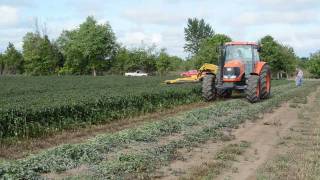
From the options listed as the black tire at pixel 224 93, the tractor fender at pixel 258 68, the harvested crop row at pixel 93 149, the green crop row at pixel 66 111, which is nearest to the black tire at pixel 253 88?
the tractor fender at pixel 258 68

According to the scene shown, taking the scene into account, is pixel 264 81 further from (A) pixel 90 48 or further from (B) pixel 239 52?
(A) pixel 90 48

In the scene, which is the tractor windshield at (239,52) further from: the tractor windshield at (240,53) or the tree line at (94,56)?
the tree line at (94,56)

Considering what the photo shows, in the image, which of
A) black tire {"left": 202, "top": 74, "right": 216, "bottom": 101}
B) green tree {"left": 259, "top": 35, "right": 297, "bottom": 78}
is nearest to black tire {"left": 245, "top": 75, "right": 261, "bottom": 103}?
black tire {"left": 202, "top": 74, "right": 216, "bottom": 101}

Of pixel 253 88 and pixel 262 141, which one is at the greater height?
pixel 253 88

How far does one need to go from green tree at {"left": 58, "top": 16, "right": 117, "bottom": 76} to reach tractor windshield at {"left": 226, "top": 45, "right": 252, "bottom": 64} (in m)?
56.0

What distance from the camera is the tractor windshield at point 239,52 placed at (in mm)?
23250

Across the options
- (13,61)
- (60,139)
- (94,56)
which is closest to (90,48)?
(94,56)

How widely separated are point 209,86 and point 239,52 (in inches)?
85.1

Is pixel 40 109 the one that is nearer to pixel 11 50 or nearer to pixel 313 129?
→ pixel 313 129

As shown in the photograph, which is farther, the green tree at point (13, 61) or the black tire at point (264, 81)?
the green tree at point (13, 61)

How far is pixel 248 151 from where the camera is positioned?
11.2 meters

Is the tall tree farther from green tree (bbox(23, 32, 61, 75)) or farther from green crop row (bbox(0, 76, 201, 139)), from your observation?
green crop row (bbox(0, 76, 201, 139))

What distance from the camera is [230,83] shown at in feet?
74.2

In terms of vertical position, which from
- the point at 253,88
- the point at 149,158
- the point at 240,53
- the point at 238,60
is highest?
the point at 240,53
